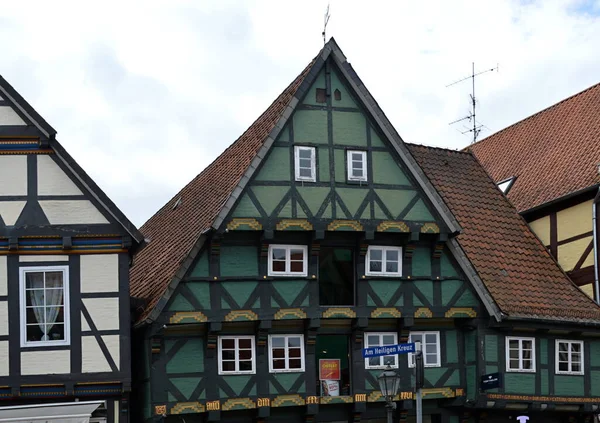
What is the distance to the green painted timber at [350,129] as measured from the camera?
1076 inches

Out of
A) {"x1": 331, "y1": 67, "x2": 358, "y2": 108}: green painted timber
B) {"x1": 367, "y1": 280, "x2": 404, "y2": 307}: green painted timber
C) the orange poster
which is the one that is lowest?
the orange poster

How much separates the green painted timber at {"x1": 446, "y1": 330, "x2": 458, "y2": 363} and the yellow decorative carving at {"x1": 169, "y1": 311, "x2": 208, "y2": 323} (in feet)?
19.9

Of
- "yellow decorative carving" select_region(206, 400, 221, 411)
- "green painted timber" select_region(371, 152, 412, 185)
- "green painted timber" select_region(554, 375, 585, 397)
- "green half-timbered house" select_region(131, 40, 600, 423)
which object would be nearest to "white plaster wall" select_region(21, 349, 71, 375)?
"green half-timbered house" select_region(131, 40, 600, 423)

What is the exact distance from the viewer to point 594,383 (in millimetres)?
29062

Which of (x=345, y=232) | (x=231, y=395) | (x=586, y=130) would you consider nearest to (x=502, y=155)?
(x=586, y=130)

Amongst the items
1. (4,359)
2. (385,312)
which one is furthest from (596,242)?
(4,359)

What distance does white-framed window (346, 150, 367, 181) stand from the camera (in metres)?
27.3

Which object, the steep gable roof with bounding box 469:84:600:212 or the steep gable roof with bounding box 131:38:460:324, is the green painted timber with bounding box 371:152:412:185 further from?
the steep gable roof with bounding box 469:84:600:212

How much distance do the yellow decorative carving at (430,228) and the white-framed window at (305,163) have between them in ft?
9.09

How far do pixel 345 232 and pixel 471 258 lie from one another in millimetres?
3852

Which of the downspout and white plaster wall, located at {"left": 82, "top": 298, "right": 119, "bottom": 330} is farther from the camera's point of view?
the downspout

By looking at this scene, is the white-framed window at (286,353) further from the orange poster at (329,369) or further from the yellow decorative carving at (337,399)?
the yellow decorative carving at (337,399)

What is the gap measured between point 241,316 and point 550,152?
13072 millimetres

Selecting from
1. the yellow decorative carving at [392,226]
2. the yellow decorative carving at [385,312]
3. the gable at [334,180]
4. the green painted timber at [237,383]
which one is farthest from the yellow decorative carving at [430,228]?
the green painted timber at [237,383]
